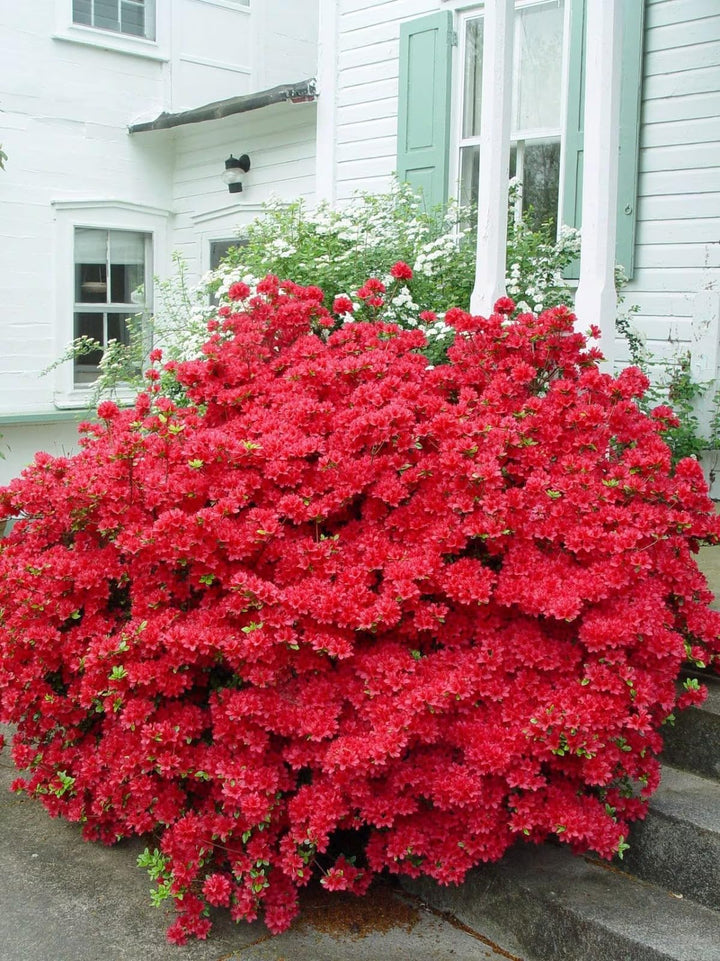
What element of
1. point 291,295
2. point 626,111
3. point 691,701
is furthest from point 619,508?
point 626,111

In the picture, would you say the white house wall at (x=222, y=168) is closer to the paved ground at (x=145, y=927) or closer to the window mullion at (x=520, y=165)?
the window mullion at (x=520, y=165)

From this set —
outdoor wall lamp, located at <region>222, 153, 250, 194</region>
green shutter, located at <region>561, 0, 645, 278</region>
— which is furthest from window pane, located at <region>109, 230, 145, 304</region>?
green shutter, located at <region>561, 0, 645, 278</region>

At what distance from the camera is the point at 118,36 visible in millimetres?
8898

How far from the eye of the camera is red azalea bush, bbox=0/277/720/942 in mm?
2486

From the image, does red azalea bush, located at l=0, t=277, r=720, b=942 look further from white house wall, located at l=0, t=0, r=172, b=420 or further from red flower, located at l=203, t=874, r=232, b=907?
white house wall, located at l=0, t=0, r=172, b=420

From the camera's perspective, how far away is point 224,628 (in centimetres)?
263

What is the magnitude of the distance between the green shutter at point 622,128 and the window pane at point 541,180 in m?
0.19

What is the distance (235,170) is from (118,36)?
1.78 metres

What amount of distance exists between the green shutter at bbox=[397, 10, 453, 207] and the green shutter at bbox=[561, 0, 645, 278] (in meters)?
0.93

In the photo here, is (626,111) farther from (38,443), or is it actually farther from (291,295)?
(38,443)

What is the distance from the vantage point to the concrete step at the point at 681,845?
2.52m

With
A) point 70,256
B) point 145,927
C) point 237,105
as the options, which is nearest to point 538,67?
point 237,105

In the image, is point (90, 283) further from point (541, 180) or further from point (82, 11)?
point (541, 180)

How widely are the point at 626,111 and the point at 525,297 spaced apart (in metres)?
1.18
